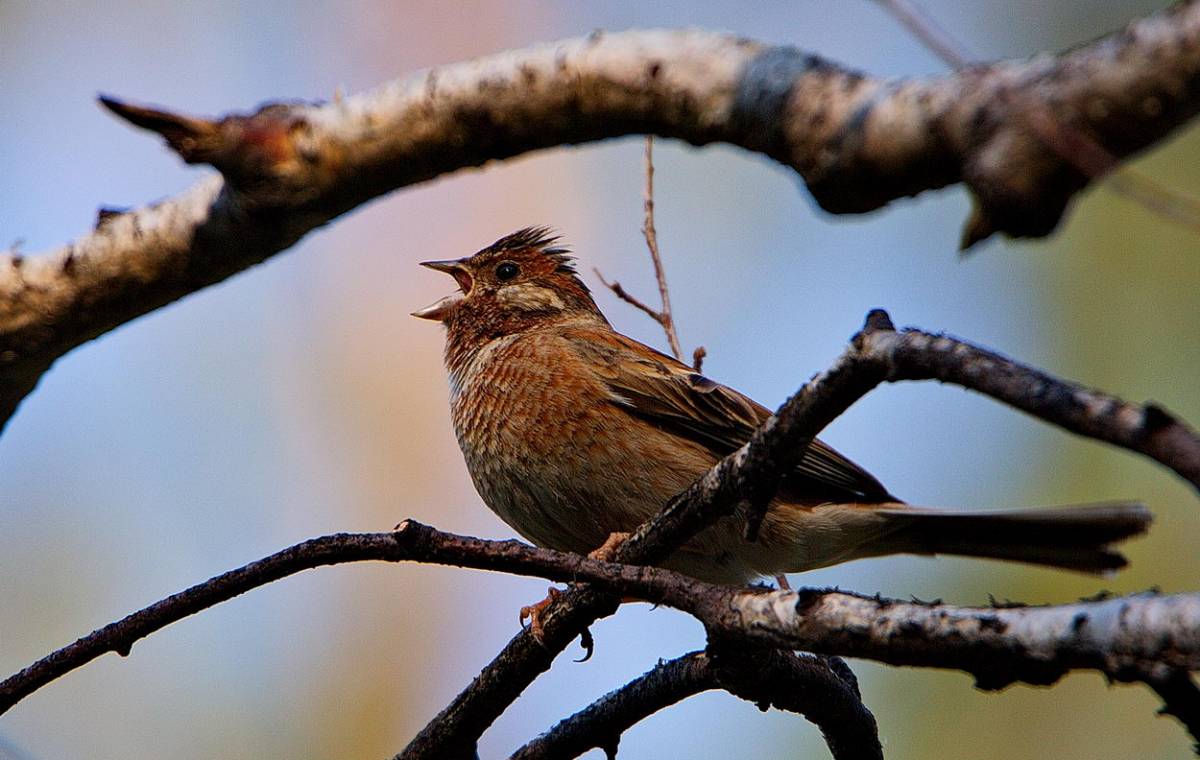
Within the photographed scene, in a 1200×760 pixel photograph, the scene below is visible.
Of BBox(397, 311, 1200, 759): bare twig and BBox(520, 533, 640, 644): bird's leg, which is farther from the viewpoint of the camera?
BBox(520, 533, 640, 644): bird's leg

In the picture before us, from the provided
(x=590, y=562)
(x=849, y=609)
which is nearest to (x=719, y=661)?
(x=590, y=562)

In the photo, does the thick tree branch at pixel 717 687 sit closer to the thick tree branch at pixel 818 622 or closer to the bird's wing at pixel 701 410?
the thick tree branch at pixel 818 622

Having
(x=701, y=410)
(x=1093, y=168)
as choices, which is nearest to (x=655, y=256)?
(x=701, y=410)

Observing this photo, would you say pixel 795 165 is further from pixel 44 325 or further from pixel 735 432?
pixel 735 432

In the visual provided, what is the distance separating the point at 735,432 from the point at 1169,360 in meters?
3.52

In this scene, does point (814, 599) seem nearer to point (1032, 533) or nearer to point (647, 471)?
point (1032, 533)

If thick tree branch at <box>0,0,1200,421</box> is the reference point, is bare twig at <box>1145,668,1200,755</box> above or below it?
below

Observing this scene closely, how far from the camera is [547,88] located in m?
2.54

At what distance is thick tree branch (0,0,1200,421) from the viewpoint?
1.84 m

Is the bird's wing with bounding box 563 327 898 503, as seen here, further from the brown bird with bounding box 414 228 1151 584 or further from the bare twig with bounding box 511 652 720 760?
the bare twig with bounding box 511 652 720 760

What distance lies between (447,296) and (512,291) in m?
0.32

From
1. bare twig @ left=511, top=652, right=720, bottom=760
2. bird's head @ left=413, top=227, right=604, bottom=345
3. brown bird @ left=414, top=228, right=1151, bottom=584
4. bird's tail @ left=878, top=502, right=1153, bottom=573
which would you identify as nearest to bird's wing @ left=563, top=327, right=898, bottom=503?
brown bird @ left=414, top=228, right=1151, bottom=584

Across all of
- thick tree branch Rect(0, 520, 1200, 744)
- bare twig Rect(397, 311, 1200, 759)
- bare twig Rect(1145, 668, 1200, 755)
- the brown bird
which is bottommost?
bare twig Rect(1145, 668, 1200, 755)

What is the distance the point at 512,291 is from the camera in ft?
19.9
